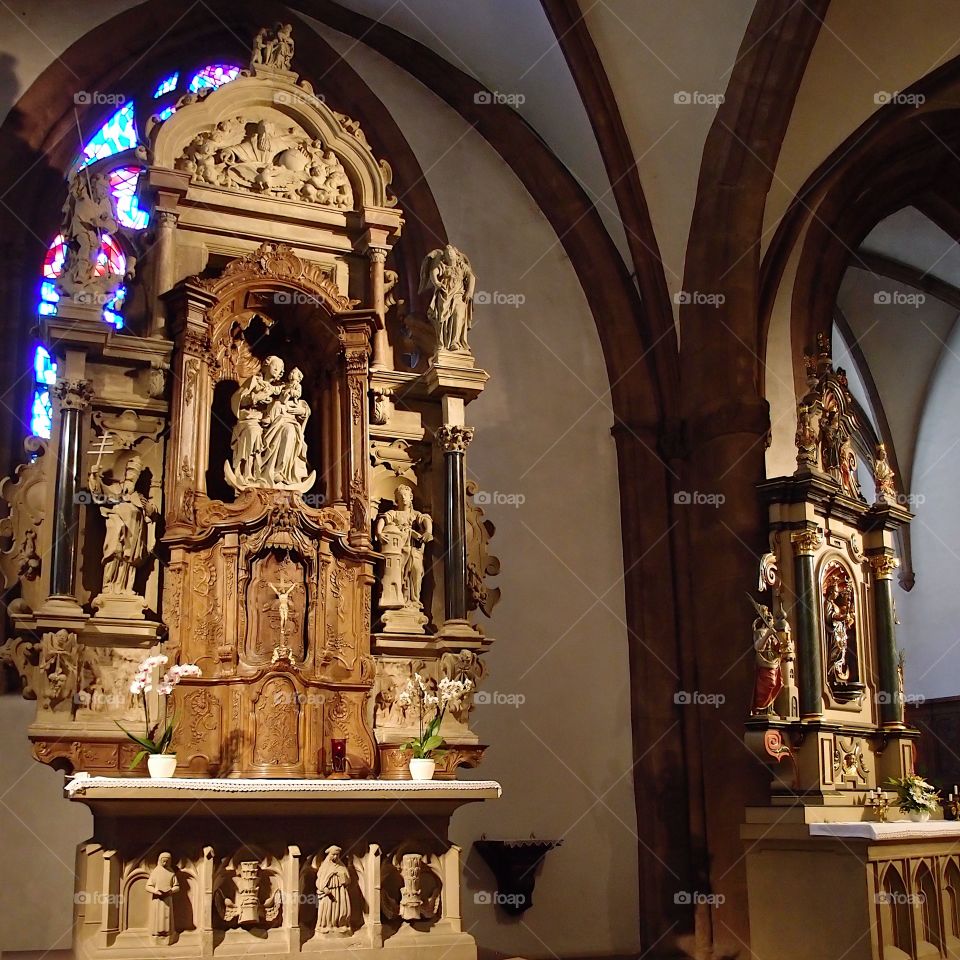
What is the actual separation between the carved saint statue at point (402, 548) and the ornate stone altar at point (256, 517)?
0.06ft

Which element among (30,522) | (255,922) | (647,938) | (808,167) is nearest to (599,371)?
(808,167)

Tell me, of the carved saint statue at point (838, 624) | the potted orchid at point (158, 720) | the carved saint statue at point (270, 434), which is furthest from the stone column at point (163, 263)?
the carved saint statue at point (838, 624)

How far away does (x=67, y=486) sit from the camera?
8.33 m

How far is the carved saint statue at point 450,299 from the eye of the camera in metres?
9.70

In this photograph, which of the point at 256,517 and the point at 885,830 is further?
the point at 885,830

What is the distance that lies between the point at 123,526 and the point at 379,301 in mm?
2636

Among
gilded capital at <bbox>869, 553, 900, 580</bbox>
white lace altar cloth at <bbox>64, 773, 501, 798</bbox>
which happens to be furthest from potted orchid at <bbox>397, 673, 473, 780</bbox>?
gilded capital at <bbox>869, 553, 900, 580</bbox>

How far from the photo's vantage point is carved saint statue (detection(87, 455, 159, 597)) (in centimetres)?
840

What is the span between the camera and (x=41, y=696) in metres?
7.95

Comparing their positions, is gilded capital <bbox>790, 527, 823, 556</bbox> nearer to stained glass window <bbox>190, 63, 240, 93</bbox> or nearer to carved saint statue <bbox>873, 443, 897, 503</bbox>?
carved saint statue <bbox>873, 443, 897, 503</bbox>

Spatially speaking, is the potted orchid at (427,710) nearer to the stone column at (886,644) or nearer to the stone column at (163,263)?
the stone column at (163,263)

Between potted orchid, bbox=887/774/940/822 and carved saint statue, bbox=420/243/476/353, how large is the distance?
5.44 metres

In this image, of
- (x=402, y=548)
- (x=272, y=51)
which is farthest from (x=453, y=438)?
(x=272, y=51)

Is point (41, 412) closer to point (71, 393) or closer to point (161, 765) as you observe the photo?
point (71, 393)
